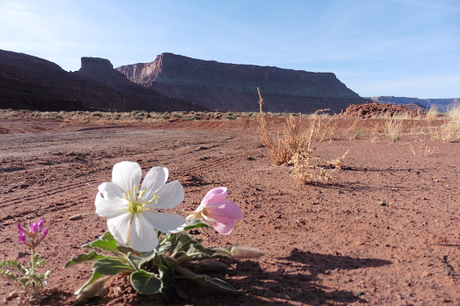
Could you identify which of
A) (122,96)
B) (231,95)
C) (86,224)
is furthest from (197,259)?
(231,95)

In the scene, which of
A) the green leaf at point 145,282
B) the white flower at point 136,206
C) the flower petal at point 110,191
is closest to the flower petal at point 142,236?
the white flower at point 136,206

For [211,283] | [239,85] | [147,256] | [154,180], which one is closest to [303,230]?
[211,283]

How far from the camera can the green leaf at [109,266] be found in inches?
51.1

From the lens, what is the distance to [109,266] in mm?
1331

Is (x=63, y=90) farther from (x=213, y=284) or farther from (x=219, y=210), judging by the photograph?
(x=213, y=284)

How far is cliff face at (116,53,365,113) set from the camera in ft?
310

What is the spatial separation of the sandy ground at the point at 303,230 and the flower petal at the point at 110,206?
0.48 m

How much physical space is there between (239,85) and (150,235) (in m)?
106

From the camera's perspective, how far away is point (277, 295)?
147 cm

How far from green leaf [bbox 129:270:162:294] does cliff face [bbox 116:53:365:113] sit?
89062 mm

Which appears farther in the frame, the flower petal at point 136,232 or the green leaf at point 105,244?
the green leaf at point 105,244

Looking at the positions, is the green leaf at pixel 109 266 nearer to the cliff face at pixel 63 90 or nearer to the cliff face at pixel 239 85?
the cliff face at pixel 63 90

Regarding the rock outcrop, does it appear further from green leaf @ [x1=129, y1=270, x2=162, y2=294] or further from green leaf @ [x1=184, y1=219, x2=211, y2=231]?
green leaf @ [x1=129, y1=270, x2=162, y2=294]

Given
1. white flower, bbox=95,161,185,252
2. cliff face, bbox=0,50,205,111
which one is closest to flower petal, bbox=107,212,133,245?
white flower, bbox=95,161,185,252
